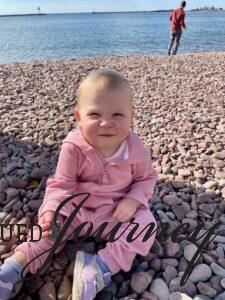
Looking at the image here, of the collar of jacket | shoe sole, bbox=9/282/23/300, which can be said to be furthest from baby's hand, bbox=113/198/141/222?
shoe sole, bbox=9/282/23/300

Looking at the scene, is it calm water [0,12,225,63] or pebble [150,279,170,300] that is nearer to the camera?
pebble [150,279,170,300]

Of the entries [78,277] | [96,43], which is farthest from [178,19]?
[96,43]

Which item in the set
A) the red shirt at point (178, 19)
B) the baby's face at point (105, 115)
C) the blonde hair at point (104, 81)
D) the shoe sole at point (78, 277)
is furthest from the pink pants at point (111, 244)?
the red shirt at point (178, 19)

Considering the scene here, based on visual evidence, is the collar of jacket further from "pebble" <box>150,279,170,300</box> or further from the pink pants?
"pebble" <box>150,279,170,300</box>

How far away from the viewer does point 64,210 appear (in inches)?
83.7

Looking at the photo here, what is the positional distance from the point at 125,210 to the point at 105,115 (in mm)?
520

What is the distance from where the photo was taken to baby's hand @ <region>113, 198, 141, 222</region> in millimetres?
2068

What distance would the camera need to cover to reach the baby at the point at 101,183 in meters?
1.94

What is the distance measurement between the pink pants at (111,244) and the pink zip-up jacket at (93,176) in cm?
5

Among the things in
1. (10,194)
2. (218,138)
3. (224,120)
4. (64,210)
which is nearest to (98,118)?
(64,210)

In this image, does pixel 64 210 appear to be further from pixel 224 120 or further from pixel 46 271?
pixel 224 120

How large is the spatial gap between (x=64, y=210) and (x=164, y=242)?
612 millimetres

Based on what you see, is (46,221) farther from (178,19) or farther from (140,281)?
(178,19)

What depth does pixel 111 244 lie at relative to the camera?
6.56ft
